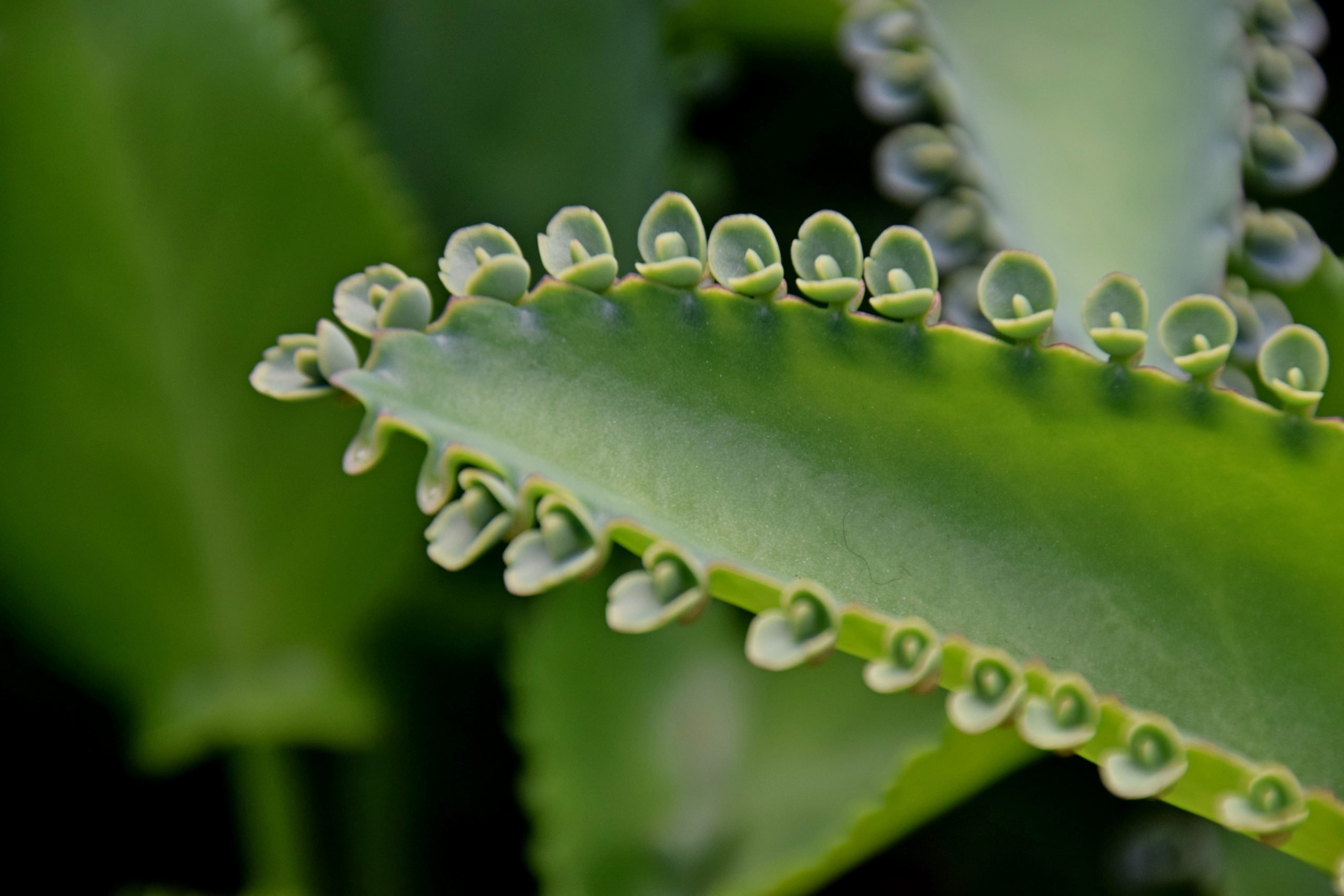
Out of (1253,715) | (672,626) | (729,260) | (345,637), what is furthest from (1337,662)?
(345,637)

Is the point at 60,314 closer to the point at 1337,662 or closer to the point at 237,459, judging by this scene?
the point at 237,459

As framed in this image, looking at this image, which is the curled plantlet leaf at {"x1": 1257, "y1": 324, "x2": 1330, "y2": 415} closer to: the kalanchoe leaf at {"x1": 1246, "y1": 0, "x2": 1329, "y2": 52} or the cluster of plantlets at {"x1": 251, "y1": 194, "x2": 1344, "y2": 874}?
the cluster of plantlets at {"x1": 251, "y1": 194, "x2": 1344, "y2": 874}

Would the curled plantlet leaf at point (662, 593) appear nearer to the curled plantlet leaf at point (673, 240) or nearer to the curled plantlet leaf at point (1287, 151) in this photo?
the curled plantlet leaf at point (673, 240)

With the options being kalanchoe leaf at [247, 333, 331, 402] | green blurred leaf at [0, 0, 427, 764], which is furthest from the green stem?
kalanchoe leaf at [247, 333, 331, 402]

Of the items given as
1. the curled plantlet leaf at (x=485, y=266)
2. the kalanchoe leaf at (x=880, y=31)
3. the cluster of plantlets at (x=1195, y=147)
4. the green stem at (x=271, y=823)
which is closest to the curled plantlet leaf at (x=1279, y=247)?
the cluster of plantlets at (x=1195, y=147)

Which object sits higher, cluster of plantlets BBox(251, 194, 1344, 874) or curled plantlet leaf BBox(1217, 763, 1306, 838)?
cluster of plantlets BBox(251, 194, 1344, 874)
